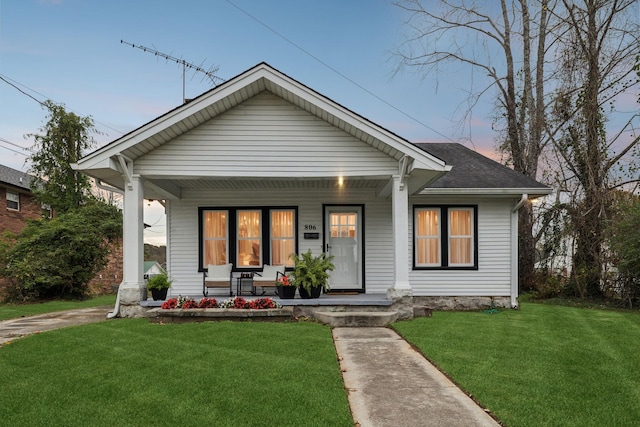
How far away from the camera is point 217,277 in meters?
10.3

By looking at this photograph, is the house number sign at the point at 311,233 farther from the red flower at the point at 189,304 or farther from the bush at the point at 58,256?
the bush at the point at 58,256

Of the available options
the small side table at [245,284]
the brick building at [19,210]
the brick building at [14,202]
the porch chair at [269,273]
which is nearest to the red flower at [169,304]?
the small side table at [245,284]

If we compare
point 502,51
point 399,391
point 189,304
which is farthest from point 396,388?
point 502,51

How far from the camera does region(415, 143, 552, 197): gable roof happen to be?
34.0ft

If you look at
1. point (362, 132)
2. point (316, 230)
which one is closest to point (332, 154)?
point (362, 132)

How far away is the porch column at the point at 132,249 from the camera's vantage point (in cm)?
838

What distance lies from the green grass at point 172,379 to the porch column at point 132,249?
4.67 ft

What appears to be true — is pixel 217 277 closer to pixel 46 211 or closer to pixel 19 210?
pixel 46 211

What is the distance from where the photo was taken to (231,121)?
28.1 feet

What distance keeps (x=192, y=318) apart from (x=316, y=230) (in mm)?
3925

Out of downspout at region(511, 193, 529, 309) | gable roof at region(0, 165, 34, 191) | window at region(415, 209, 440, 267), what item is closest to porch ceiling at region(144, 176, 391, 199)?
window at region(415, 209, 440, 267)

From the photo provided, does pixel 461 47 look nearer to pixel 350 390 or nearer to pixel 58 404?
pixel 350 390

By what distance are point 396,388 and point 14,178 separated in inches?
931

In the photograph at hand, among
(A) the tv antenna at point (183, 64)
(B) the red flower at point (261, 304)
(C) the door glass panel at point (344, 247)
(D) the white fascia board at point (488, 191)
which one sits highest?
(A) the tv antenna at point (183, 64)
